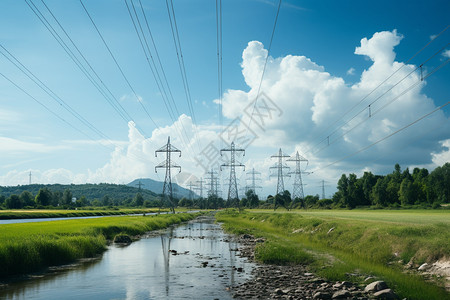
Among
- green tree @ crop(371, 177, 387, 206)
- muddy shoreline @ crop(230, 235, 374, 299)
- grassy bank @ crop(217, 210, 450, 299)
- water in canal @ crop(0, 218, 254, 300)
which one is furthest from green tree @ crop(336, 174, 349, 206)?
muddy shoreline @ crop(230, 235, 374, 299)

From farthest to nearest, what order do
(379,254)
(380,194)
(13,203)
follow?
(13,203) < (380,194) < (379,254)

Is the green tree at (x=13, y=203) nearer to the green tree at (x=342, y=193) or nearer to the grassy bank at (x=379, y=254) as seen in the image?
the green tree at (x=342, y=193)

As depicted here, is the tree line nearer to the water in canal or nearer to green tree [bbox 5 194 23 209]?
the water in canal

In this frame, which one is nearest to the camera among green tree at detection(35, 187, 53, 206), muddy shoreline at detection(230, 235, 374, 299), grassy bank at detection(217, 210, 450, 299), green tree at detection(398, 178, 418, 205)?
muddy shoreline at detection(230, 235, 374, 299)

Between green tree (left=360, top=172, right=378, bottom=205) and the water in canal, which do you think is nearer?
the water in canal

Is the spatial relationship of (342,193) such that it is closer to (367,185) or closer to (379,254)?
(367,185)

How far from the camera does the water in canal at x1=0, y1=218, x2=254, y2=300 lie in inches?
739

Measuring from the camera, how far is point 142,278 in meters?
23.0

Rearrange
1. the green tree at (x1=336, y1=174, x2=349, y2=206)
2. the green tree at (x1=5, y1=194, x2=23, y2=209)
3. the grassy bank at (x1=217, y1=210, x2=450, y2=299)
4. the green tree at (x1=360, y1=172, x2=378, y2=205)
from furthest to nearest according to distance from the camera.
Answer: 1. the green tree at (x1=5, y1=194, x2=23, y2=209)
2. the green tree at (x1=360, y1=172, x2=378, y2=205)
3. the green tree at (x1=336, y1=174, x2=349, y2=206)
4. the grassy bank at (x1=217, y1=210, x2=450, y2=299)

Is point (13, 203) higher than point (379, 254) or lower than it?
higher

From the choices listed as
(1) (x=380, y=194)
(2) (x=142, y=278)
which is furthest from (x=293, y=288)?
(1) (x=380, y=194)

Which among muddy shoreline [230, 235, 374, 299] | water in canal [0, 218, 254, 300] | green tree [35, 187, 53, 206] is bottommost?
water in canal [0, 218, 254, 300]

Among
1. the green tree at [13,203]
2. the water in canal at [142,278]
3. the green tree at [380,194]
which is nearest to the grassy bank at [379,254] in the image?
the water in canal at [142,278]

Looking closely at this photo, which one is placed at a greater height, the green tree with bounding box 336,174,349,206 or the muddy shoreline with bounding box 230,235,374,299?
the green tree with bounding box 336,174,349,206
